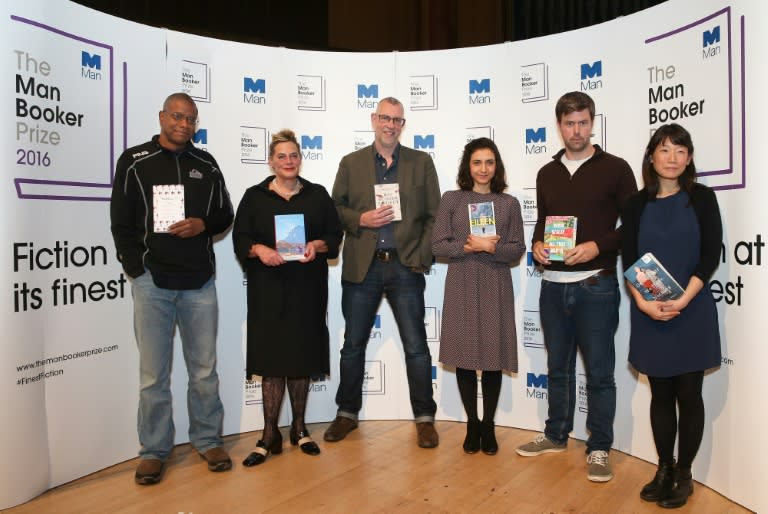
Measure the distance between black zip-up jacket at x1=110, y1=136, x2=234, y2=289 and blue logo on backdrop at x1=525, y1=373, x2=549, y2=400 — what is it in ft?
7.62

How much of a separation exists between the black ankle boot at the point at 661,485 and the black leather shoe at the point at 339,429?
1.86 metres

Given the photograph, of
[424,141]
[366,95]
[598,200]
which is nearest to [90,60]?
[366,95]

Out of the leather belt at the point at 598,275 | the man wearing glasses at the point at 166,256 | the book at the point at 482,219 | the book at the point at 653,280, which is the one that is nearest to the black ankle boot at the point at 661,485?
the book at the point at 653,280

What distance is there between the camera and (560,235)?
3.19 m

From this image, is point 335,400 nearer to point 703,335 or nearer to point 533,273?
point 533,273

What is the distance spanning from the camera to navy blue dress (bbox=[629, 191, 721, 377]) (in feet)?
8.87

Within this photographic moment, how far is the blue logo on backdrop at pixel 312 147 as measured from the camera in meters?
4.30

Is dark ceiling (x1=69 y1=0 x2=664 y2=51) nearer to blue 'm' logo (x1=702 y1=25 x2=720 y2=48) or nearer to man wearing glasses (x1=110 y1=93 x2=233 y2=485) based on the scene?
blue 'm' logo (x1=702 y1=25 x2=720 y2=48)

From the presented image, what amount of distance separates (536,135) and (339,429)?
2449 millimetres

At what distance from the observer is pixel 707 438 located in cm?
304

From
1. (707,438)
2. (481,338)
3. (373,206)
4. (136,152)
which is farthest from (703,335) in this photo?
(136,152)

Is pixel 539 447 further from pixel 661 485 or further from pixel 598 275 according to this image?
pixel 598 275

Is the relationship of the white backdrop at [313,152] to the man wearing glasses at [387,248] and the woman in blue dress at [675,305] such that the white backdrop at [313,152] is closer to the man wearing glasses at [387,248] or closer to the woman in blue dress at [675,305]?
the woman in blue dress at [675,305]

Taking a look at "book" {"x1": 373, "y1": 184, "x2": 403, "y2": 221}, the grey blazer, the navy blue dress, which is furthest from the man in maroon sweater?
"book" {"x1": 373, "y1": 184, "x2": 403, "y2": 221}
